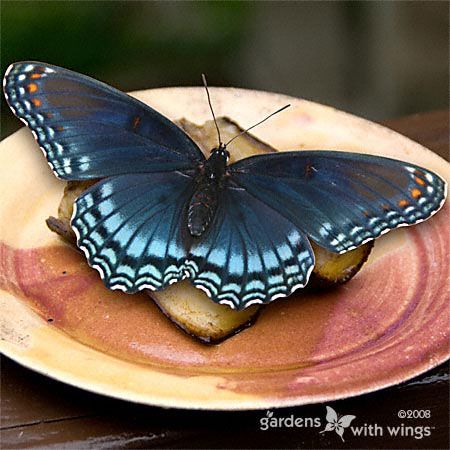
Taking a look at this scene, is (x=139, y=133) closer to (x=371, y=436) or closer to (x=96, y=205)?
(x=96, y=205)

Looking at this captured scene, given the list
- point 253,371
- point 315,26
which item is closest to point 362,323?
point 253,371

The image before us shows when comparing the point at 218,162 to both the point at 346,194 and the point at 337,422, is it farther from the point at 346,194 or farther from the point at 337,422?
the point at 337,422

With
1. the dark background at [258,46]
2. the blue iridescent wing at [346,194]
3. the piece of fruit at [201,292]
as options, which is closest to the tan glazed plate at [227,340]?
the piece of fruit at [201,292]

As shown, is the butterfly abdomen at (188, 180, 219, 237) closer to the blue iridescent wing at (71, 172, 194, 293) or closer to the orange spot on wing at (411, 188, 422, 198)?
the blue iridescent wing at (71, 172, 194, 293)

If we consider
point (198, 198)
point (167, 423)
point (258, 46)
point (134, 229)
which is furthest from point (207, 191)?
point (258, 46)

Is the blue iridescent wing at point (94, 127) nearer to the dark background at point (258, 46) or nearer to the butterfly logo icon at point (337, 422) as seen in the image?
the butterfly logo icon at point (337, 422)

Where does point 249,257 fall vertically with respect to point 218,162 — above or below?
below
